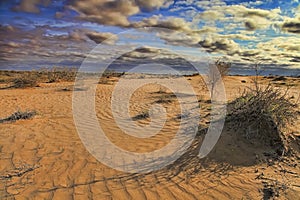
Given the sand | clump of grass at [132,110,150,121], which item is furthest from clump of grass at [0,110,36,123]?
clump of grass at [132,110,150,121]

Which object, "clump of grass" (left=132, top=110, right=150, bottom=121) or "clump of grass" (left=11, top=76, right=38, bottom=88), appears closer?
"clump of grass" (left=132, top=110, right=150, bottom=121)

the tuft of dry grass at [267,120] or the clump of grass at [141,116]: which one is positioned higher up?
the tuft of dry grass at [267,120]

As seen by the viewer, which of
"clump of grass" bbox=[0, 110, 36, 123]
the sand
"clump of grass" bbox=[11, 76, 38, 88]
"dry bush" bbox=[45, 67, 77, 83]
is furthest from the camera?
"dry bush" bbox=[45, 67, 77, 83]

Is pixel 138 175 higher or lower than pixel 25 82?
lower

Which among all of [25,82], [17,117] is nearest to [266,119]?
[17,117]

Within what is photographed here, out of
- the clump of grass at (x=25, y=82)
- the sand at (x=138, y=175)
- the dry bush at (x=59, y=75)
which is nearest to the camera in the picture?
the sand at (x=138, y=175)

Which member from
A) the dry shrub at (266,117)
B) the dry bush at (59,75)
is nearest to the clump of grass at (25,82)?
the dry bush at (59,75)

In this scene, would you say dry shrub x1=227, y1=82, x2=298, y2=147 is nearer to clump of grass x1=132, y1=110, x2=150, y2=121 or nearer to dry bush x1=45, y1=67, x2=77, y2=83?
clump of grass x1=132, y1=110, x2=150, y2=121

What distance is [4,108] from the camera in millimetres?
8812

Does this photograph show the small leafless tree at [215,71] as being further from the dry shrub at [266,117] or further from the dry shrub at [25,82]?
the dry shrub at [25,82]

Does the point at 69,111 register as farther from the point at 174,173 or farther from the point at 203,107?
the point at 174,173

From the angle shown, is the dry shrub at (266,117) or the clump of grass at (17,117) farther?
the clump of grass at (17,117)

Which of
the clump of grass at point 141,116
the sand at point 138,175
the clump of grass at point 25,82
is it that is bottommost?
the sand at point 138,175

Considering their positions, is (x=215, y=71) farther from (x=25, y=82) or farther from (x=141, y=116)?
(x=25, y=82)
